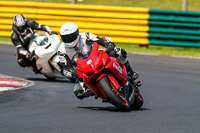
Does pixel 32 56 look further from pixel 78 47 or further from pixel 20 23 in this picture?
pixel 78 47

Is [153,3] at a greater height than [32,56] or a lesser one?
lesser

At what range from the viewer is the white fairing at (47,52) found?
1121cm

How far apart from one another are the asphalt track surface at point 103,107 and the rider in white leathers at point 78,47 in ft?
1.20

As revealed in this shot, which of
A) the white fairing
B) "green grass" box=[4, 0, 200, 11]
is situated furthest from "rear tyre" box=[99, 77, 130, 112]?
"green grass" box=[4, 0, 200, 11]

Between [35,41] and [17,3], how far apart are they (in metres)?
5.65

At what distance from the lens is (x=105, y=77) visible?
276 inches

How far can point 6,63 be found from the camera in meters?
13.5

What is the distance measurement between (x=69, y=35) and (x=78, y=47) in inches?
9.8

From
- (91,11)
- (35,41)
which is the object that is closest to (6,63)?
(35,41)

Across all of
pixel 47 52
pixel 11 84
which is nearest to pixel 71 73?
pixel 11 84

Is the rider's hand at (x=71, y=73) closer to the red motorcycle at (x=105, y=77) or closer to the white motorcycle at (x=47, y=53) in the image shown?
the red motorcycle at (x=105, y=77)

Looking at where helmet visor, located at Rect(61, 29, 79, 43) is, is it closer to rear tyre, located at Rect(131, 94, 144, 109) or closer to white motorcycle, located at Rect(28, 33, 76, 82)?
rear tyre, located at Rect(131, 94, 144, 109)

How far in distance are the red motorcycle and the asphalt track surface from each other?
0.23 metres

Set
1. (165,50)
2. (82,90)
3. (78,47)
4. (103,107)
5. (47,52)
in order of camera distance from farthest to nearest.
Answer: (165,50)
(47,52)
(103,107)
(82,90)
(78,47)
